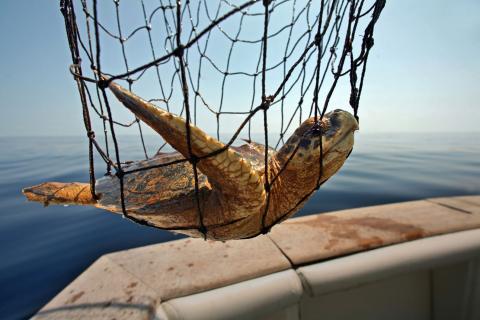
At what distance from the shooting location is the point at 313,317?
229 cm

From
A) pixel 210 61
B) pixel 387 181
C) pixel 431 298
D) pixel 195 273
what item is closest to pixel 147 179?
pixel 195 273

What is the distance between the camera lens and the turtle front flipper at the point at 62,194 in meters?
1.46

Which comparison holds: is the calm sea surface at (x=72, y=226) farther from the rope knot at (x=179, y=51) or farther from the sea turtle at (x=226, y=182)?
the rope knot at (x=179, y=51)

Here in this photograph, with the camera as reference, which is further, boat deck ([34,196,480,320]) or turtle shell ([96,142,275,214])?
boat deck ([34,196,480,320])

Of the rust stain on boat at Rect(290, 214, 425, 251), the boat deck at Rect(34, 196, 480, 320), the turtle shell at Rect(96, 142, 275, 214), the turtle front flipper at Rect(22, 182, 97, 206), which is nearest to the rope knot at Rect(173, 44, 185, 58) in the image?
the turtle shell at Rect(96, 142, 275, 214)

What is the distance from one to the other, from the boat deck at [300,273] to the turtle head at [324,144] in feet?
3.60

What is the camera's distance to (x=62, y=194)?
1.46 meters

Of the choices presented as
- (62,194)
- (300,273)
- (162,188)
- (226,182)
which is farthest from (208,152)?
(300,273)

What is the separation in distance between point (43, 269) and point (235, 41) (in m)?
3.65

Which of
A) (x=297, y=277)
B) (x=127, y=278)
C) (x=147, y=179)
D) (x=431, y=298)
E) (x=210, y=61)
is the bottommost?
(x=431, y=298)

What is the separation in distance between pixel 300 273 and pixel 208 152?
1524mm

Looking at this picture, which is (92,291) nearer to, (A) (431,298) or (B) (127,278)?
(B) (127,278)

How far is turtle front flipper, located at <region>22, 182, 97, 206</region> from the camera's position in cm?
146

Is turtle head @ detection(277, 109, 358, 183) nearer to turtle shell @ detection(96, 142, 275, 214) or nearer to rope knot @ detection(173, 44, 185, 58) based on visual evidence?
turtle shell @ detection(96, 142, 275, 214)
